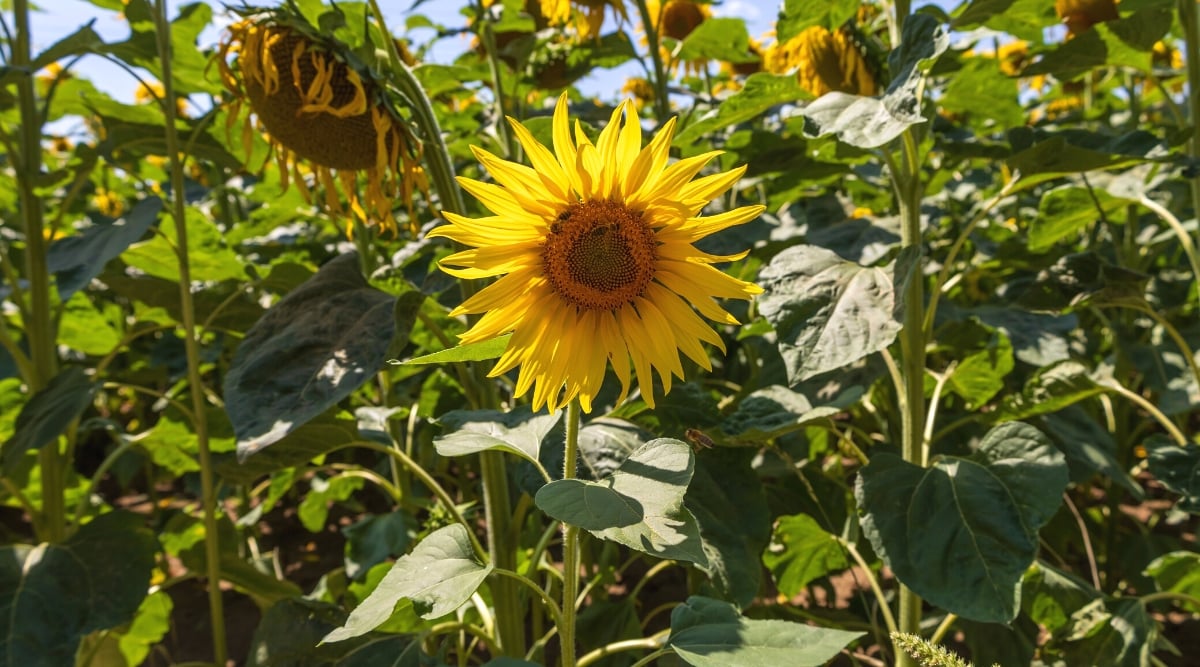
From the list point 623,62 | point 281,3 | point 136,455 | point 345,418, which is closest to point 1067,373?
point 345,418

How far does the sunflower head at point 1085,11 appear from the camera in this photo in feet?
7.52

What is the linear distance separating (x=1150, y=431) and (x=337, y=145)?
112 inches

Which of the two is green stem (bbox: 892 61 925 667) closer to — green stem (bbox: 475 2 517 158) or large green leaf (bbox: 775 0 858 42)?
large green leaf (bbox: 775 0 858 42)

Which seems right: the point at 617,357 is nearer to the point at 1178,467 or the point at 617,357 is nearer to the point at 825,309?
the point at 825,309

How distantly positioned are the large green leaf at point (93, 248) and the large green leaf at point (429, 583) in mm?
988

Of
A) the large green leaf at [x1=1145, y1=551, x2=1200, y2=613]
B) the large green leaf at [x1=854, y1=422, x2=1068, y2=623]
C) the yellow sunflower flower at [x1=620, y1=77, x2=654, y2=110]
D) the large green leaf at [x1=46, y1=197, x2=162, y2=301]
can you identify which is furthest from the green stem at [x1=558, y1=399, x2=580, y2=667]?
the yellow sunflower flower at [x1=620, y1=77, x2=654, y2=110]

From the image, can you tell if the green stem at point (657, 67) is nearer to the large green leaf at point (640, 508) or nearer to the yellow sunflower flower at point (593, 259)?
the yellow sunflower flower at point (593, 259)

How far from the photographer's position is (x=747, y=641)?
1032 mm

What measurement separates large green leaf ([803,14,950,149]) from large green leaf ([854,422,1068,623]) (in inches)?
21.5

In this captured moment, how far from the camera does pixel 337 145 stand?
1.63 metres

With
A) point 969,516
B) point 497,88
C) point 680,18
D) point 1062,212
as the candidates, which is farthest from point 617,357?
point 680,18

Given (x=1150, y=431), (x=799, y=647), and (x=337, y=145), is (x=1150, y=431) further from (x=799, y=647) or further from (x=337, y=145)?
(x=337, y=145)

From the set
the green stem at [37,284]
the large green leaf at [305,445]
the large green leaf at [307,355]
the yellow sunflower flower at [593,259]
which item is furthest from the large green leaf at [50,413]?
the yellow sunflower flower at [593,259]

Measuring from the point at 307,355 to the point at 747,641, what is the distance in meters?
0.85
